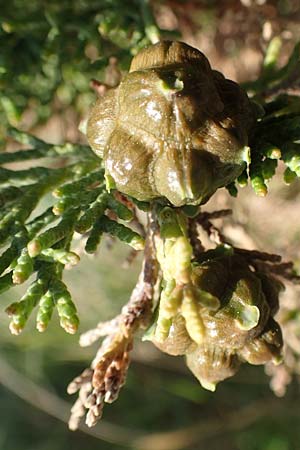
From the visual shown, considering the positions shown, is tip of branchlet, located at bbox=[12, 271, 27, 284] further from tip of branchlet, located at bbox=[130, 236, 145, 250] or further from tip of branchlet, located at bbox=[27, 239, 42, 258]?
tip of branchlet, located at bbox=[130, 236, 145, 250]

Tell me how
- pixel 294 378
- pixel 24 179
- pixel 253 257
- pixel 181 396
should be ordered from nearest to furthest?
pixel 253 257 < pixel 24 179 < pixel 294 378 < pixel 181 396

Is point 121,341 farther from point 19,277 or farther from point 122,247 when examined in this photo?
point 122,247

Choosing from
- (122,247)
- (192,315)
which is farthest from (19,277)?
(122,247)

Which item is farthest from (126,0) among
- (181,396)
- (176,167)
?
(181,396)

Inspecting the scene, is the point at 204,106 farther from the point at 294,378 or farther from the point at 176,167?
the point at 294,378

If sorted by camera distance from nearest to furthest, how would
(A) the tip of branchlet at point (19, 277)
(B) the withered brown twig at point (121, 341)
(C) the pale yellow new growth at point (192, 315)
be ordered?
(C) the pale yellow new growth at point (192, 315), (A) the tip of branchlet at point (19, 277), (B) the withered brown twig at point (121, 341)

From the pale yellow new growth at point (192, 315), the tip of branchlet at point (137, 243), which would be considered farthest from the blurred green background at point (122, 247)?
the pale yellow new growth at point (192, 315)

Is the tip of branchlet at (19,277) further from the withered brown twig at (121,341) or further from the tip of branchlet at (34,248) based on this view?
the withered brown twig at (121,341)

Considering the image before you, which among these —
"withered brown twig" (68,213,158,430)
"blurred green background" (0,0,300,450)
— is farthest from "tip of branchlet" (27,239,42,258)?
"blurred green background" (0,0,300,450)

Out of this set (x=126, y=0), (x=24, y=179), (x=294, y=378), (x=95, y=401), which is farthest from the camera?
(x=294, y=378)
